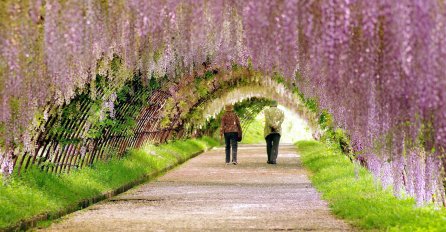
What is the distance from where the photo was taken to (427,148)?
7.56m

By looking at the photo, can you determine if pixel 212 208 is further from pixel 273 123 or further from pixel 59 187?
pixel 273 123

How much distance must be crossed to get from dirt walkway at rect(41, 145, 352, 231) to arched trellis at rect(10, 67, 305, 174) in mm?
Answer: 1406

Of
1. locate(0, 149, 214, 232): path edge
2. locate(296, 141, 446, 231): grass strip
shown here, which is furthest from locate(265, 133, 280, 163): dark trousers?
locate(296, 141, 446, 231): grass strip

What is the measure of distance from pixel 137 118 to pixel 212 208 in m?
12.6

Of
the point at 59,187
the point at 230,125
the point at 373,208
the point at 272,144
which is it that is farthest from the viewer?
the point at 272,144

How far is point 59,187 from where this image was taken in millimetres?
15609

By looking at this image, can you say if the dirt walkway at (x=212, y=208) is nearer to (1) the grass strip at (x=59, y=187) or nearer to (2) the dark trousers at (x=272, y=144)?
(1) the grass strip at (x=59, y=187)

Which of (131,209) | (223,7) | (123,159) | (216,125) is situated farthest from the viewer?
(216,125)

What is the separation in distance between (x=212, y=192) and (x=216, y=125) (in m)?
37.7

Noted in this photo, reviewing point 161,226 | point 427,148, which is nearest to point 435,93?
point 427,148

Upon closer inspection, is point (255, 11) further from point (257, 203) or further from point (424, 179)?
point (257, 203)

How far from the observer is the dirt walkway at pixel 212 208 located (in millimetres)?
12008

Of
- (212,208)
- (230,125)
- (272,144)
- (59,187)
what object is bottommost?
(212,208)

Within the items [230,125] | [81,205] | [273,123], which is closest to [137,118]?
[230,125]
